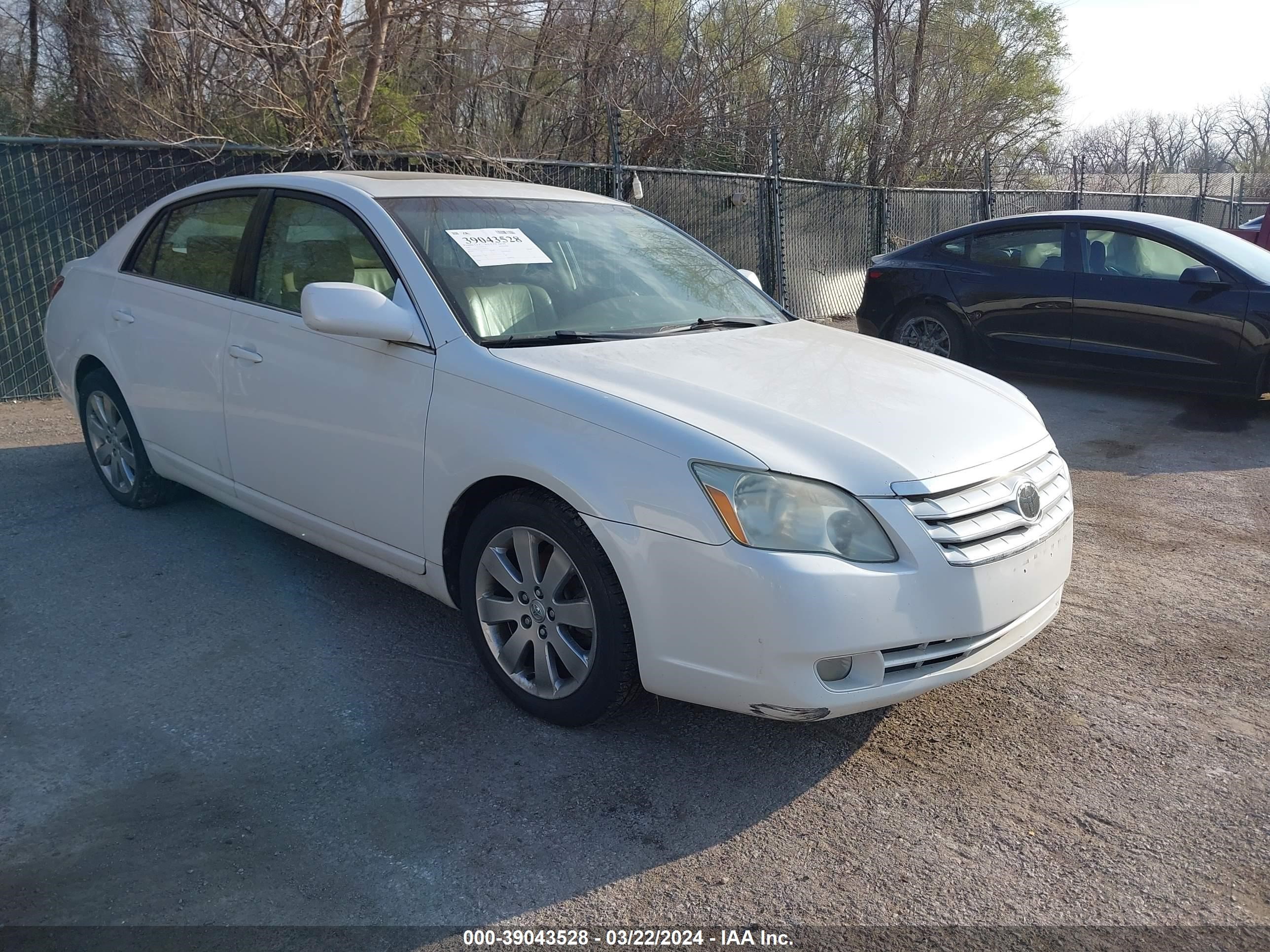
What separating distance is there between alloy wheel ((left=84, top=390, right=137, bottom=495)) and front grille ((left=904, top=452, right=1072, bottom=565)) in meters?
3.90

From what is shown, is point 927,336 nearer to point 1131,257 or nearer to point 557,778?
point 1131,257

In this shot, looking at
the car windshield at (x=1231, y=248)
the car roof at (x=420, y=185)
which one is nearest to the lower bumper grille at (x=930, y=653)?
the car roof at (x=420, y=185)

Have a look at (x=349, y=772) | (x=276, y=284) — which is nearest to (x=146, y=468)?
(x=276, y=284)

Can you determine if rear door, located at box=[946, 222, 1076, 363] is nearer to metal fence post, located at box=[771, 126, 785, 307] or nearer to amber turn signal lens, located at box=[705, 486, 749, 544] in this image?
metal fence post, located at box=[771, 126, 785, 307]

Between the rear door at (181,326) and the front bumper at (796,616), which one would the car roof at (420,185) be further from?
the front bumper at (796,616)

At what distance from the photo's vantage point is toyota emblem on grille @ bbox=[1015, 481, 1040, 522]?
3.13m

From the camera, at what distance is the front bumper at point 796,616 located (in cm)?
275

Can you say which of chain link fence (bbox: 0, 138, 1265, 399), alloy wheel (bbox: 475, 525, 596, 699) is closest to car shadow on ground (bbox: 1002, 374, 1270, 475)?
chain link fence (bbox: 0, 138, 1265, 399)

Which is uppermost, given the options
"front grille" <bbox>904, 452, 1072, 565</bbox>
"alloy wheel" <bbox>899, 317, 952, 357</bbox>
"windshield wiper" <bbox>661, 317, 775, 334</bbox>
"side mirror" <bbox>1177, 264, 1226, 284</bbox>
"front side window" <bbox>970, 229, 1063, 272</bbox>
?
"front side window" <bbox>970, 229, 1063, 272</bbox>

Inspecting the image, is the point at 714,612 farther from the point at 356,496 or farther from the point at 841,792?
the point at 356,496

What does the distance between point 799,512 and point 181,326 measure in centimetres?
302

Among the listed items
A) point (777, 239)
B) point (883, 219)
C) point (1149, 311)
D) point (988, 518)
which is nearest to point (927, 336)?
point (1149, 311)

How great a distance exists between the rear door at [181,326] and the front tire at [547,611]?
5.29 ft

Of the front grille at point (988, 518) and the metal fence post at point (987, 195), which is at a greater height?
the metal fence post at point (987, 195)
